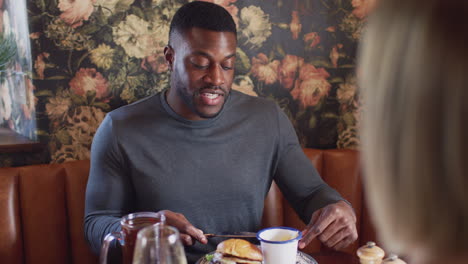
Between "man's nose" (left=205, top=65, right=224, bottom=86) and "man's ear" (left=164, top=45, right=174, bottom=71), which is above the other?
"man's ear" (left=164, top=45, right=174, bottom=71)

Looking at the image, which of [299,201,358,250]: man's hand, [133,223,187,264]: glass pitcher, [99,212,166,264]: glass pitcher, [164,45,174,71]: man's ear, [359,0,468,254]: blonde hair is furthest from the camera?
[164,45,174,71]: man's ear

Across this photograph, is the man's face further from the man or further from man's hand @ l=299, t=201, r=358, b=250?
man's hand @ l=299, t=201, r=358, b=250

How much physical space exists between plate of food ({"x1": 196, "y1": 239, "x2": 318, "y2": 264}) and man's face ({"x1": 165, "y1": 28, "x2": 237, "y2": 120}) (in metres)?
0.56

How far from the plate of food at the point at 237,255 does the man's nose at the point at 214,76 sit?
0.58 metres

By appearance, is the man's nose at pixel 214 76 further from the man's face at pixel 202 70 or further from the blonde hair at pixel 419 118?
the blonde hair at pixel 419 118

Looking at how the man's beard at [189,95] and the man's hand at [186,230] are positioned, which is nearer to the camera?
the man's hand at [186,230]

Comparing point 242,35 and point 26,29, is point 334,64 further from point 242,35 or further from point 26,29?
point 26,29

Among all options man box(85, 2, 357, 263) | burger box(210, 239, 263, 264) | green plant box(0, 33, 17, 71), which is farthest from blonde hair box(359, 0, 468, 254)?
green plant box(0, 33, 17, 71)

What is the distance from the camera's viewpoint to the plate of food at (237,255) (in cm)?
108

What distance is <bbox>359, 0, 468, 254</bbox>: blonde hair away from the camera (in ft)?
1.11

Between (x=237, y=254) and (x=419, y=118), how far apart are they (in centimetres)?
81

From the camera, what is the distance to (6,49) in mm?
1629

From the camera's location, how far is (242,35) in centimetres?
194

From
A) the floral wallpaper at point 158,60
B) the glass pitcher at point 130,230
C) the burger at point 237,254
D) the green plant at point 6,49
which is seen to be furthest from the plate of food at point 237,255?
the green plant at point 6,49
